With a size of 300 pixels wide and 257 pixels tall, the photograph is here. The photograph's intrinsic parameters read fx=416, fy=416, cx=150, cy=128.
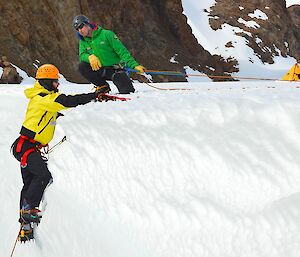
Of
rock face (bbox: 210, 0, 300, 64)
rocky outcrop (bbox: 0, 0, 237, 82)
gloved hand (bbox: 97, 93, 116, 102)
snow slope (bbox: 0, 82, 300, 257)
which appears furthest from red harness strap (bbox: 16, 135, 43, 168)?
rock face (bbox: 210, 0, 300, 64)

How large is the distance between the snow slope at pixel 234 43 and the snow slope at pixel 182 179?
44994 millimetres

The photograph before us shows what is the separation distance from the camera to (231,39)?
5397cm

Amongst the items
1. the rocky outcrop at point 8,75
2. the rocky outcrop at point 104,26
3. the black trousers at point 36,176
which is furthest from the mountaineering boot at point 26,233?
the rocky outcrop at point 104,26

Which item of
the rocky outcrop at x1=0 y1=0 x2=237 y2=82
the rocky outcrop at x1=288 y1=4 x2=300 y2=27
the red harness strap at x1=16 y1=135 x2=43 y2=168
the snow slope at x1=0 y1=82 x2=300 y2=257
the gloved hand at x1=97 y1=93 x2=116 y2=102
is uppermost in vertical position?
the rocky outcrop at x1=288 y1=4 x2=300 y2=27

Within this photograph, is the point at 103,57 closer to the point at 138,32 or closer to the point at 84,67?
the point at 84,67

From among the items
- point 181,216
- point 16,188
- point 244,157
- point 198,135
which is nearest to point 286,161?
point 244,157

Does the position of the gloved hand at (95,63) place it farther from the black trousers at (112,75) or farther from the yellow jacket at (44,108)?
the yellow jacket at (44,108)

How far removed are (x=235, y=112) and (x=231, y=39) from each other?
5349cm

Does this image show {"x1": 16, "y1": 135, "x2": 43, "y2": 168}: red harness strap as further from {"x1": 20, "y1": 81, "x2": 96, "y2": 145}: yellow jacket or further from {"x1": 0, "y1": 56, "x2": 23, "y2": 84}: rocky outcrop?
{"x1": 0, "y1": 56, "x2": 23, "y2": 84}: rocky outcrop

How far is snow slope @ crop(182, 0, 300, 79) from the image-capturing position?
50375 mm

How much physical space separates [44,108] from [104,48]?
6.47 feet

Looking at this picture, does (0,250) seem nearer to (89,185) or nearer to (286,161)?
(89,185)

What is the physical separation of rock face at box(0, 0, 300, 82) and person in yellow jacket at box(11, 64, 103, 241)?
1688 centimetres

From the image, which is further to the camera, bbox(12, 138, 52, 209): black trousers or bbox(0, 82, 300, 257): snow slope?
bbox(12, 138, 52, 209): black trousers
